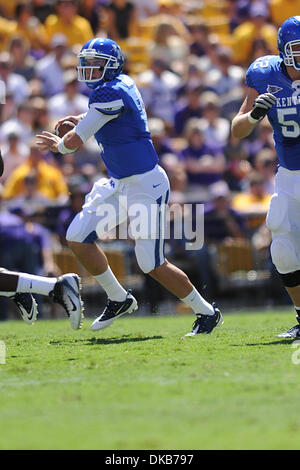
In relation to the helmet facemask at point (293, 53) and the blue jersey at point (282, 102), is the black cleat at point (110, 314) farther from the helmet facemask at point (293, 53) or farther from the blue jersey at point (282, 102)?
the helmet facemask at point (293, 53)

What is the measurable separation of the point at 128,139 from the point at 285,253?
143cm

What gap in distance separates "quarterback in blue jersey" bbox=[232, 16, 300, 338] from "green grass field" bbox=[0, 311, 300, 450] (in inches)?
24.0

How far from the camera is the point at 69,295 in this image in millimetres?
6336

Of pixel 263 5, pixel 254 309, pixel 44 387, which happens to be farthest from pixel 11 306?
pixel 263 5

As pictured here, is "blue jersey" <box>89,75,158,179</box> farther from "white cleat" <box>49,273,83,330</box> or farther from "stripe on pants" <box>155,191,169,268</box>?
"white cleat" <box>49,273,83,330</box>

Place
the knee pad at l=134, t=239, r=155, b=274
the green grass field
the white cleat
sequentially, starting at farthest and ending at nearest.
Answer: the knee pad at l=134, t=239, r=155, b=274
the white cleat
the green grass field

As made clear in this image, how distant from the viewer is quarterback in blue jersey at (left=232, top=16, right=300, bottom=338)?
624 cm

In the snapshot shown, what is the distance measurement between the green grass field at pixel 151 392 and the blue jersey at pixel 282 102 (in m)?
1.25

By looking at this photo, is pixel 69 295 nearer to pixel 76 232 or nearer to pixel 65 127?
pixel 76 232

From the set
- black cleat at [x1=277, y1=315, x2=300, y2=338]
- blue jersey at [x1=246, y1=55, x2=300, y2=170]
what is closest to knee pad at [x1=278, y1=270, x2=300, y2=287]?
black cleat at [x1=277, y1=315, x2=300, y2=338]

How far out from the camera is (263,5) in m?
14.7

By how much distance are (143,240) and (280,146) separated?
1178mm

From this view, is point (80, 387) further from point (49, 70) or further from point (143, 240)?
point (49, 70)

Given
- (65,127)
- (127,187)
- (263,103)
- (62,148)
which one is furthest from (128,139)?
(263,103)
